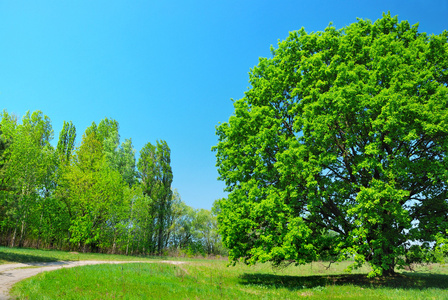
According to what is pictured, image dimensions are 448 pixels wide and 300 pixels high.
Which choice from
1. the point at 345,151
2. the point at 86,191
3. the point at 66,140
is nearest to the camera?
the point at 345,151

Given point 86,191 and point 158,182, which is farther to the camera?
point 158,182

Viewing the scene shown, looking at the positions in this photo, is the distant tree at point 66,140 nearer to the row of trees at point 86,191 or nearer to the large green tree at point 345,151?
the row of trees at point 86,191

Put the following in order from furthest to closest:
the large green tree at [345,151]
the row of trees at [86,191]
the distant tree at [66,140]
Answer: the distant tree at [66,140] → the row of trees at [86,191] → the large green tree at [345,151]

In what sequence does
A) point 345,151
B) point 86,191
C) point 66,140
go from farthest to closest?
1. point 66,140
2. point 86,191
3. point 345,151

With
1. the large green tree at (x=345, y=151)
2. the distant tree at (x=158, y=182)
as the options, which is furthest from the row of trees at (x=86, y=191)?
the large green tree at (x=345, y=151)

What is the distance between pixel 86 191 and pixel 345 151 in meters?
37.4

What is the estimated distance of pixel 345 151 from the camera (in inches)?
712

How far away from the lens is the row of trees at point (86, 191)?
3906cm

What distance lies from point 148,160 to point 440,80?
47768mm

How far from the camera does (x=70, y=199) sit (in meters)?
42.6

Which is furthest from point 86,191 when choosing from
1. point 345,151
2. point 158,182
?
point 345,151

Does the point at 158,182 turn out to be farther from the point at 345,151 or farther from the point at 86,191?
the point at 345,151

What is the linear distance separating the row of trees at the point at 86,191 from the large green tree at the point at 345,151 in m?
29.0

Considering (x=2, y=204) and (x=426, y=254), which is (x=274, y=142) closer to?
(x=426, y=254)
